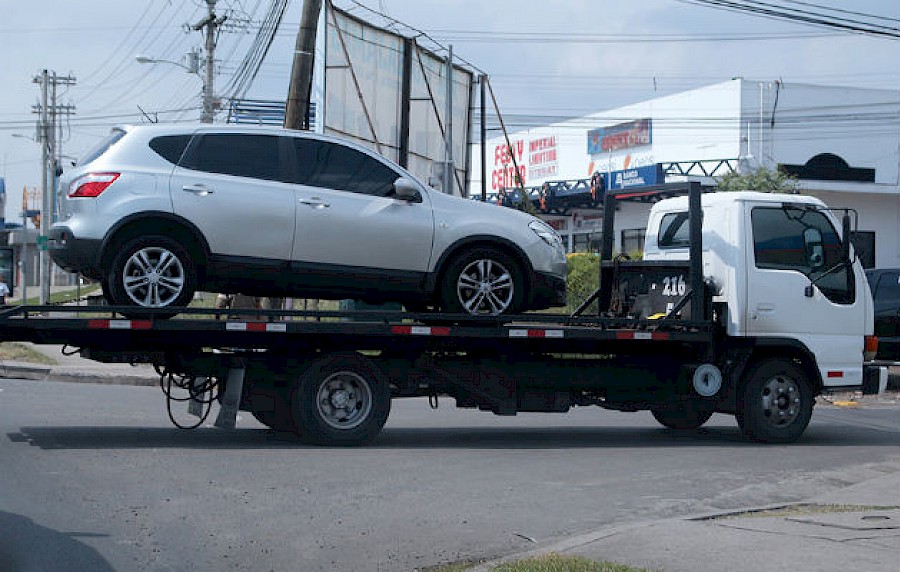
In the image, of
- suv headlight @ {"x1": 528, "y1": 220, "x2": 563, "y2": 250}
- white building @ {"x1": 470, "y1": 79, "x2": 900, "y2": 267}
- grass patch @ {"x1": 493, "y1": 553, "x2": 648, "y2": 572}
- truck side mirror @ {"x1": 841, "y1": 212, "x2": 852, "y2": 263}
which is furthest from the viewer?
white building @ {"x1": 470, "y1": 79, "x2": 900, "y2": 267}

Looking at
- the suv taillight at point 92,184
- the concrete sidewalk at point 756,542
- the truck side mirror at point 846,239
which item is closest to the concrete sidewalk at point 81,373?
the suv taillight at point 92,184

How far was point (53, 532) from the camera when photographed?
23.7 feet

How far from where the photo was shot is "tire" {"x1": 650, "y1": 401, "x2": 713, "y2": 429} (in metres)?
13.3

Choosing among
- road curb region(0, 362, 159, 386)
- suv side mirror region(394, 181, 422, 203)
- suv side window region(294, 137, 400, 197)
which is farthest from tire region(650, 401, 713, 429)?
road curb region(0, 362, 159, 386)

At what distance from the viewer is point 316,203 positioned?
35.7 ft

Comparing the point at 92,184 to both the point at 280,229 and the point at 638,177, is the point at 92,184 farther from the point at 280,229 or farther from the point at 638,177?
the point at 638,177

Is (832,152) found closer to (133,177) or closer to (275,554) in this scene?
(133,177)

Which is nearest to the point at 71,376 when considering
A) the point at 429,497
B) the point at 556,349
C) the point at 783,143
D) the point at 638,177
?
the point at 556,349

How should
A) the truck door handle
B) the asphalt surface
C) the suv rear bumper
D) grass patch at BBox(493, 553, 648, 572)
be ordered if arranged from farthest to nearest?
1. the truck door handle
2. the suv rear bumper
3. the asphalt surface
4. grass patch at BBox(493, 553, 648, 572)

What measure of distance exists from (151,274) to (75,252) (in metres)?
0.65

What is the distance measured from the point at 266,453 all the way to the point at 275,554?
3701 millimetres

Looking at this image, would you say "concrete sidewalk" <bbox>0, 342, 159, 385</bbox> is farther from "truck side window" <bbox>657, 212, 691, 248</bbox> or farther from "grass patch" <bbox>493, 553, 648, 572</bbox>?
"grass patch" <bbox>493, 553, 648, 572</bbox>

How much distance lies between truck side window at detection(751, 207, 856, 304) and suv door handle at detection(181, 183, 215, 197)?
5.61m

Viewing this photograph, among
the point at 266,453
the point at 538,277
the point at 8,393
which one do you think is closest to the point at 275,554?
the point at 266,453
